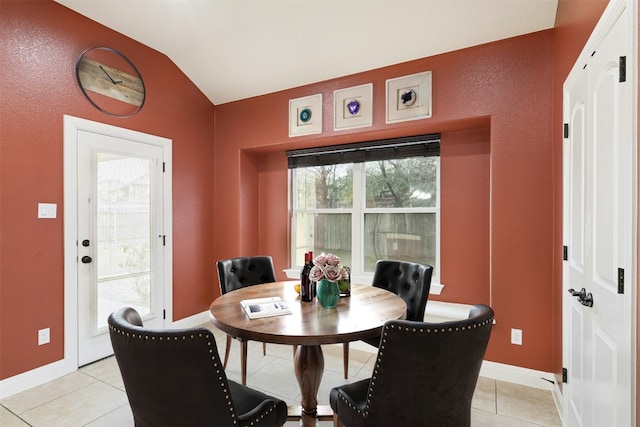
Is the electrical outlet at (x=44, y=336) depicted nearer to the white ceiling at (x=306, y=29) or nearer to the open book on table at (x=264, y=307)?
the open book on table at (x=264, y=307)

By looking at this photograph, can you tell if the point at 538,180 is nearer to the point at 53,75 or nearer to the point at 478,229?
the point at 478,229

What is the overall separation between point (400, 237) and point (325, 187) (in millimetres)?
1056

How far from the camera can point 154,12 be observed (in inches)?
109

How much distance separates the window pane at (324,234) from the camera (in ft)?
12.0

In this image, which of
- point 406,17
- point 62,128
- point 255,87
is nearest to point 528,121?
point 406,17

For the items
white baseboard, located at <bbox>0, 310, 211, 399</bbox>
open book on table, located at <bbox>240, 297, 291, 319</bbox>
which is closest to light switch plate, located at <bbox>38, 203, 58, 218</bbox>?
white baseboard, located at <bbox>0, 310, 211, 399</bbox>

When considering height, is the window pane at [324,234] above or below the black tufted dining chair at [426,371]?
above

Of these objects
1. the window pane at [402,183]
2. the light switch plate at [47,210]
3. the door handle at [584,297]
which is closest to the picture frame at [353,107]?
the window pane at [402,183]

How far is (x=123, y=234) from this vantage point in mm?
3076

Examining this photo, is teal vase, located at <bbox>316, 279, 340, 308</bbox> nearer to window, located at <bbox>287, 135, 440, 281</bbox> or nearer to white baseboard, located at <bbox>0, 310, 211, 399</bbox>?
window, located at <bbox>287, 135, 440, 281</bbox>

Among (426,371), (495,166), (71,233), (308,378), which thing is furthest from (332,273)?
(71,233)

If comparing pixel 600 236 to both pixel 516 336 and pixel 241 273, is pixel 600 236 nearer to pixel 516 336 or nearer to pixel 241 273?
pixel 516 336

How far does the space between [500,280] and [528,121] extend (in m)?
1.24

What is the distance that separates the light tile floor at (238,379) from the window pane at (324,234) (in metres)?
1.21
